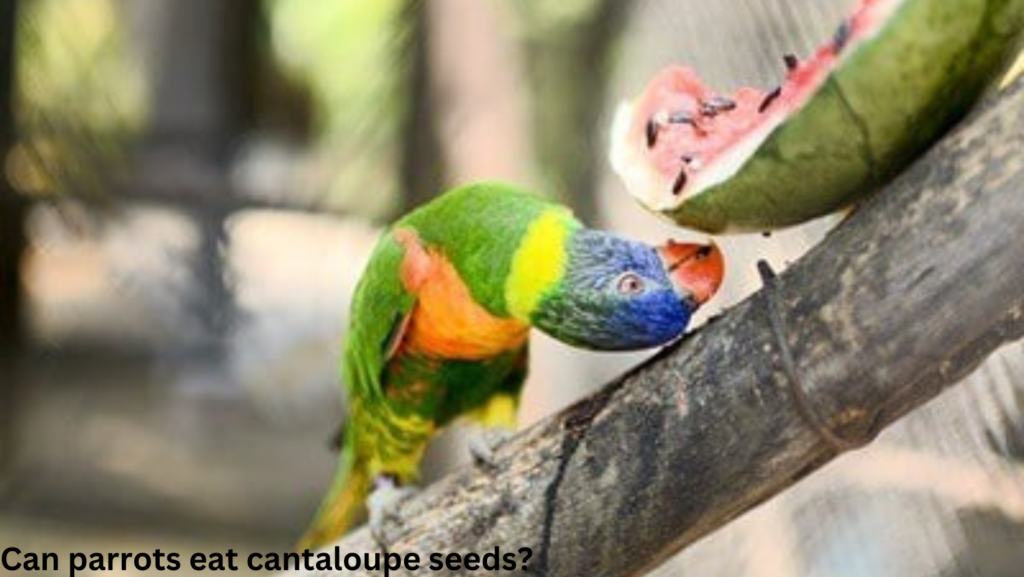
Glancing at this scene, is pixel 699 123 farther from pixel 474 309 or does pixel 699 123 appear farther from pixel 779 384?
pixel 474 309

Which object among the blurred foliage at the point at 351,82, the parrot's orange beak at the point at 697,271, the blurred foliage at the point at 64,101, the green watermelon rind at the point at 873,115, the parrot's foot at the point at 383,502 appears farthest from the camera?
the blurred foliage at the point at 64,101

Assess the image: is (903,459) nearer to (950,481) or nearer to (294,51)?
(950,481)

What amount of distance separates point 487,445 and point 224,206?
4.50 ft

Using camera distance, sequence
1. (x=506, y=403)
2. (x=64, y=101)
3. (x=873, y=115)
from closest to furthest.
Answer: (x=873, y=115), (x=506, y=403), (x=64, y=101)

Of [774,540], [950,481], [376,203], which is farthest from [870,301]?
[376,203]

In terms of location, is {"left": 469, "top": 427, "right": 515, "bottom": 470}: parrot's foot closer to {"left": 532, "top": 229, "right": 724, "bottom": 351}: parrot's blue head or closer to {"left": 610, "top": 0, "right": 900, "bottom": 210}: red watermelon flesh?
{"left": 532, "top": 229, "right": 724, "bottom": 351}: parrot's blue head

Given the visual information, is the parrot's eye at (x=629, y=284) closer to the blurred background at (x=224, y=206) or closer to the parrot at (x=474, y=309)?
the parrot at (x=474, y=309)

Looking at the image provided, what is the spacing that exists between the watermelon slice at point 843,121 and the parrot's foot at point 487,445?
223 millimetres

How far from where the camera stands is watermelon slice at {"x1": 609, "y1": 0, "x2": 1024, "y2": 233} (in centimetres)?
56

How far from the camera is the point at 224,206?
84.9 inches

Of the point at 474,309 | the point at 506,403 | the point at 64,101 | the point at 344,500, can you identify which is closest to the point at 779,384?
the point at 474,309

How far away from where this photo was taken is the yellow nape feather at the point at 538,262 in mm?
839

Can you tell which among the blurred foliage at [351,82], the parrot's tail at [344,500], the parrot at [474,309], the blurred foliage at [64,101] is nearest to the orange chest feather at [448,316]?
the parrot at [474,309]

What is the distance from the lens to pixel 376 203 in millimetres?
1973
